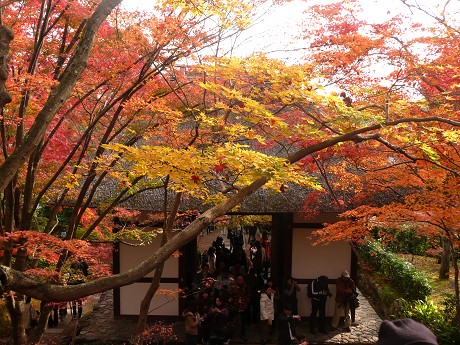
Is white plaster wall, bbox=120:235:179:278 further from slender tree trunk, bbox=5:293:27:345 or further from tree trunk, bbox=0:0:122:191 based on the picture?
tree trunk, bbox=0:0:122:191

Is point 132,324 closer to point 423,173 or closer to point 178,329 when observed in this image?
point 178,329

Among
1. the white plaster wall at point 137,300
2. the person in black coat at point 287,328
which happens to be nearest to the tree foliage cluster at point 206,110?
the person in black coat at point 287,328

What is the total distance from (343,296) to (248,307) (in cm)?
218

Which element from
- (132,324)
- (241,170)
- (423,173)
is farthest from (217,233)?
(241,170)

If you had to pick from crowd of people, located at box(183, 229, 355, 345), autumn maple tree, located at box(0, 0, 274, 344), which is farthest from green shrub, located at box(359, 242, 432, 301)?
autumn maple tree, located at box(0, 0, 274, 344)

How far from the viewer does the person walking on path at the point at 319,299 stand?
31.8 ft

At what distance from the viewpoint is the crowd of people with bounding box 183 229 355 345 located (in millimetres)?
8141

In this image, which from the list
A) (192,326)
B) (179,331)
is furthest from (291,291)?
(179,331)

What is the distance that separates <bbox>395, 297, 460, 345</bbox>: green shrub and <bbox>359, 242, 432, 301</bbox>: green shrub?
3.23ft

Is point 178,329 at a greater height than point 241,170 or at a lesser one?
lesser

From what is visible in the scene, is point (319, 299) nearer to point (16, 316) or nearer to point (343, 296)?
point (343, 296)

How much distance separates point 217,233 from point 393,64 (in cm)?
1907

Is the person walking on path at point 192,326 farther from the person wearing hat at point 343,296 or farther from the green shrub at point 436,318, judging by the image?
the green shrub at point 436,318

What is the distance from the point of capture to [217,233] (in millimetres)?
24500
